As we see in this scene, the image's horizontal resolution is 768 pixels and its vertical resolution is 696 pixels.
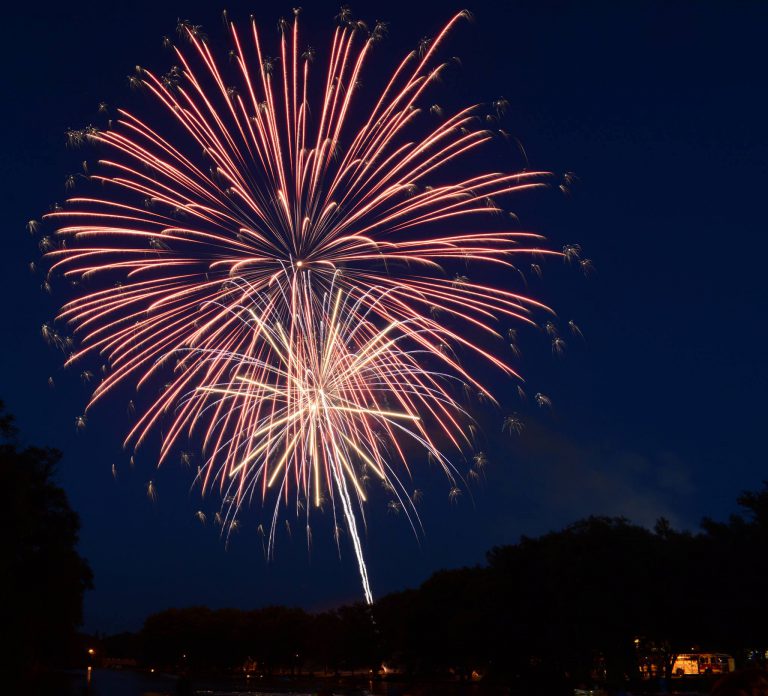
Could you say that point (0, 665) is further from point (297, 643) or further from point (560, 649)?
point (297, 643)

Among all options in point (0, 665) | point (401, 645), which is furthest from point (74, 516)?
point (401, 645)

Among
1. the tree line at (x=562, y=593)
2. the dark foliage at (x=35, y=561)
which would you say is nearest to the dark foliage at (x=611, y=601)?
the tree line at (x=562, y=593)

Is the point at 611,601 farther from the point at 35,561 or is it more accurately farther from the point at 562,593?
the point at 35,561

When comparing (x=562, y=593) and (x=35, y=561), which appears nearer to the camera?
(x=35, y=561)

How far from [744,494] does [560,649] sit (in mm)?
14562

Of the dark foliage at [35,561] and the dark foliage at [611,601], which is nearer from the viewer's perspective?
the dark foliage at [35,561]

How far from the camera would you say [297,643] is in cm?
12188

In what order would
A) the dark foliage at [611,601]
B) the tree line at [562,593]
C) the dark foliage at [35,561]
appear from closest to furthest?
the dark foliage at [35,561] < the tree line at [562,593] < the dark foliage at [611,601]

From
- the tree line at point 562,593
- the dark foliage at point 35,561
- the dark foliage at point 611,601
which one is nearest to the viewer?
the dark foliage at point 35,561

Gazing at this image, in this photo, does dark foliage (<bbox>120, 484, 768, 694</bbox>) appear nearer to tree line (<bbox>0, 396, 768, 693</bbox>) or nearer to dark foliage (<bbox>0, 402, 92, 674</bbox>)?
tree line (<bbox>0, 396, 768, 693</bbox>)

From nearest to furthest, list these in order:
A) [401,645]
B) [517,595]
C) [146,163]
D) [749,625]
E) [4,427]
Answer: [146,163]
[4,427]
[749,625]
[517,595]
[401,645]

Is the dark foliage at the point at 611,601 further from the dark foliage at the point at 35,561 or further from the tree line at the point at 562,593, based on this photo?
the dark foliage at the point at 35,561

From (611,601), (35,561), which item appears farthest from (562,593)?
(35,561)

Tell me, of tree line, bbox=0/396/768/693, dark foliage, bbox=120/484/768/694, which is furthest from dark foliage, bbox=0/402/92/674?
dark foliage, bbox=120/484/768/694
